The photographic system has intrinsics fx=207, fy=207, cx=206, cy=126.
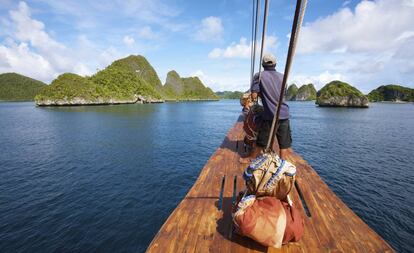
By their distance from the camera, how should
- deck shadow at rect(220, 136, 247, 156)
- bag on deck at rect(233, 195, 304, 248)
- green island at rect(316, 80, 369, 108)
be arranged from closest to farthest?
1. bag on deck at rect(233, 195, 304, 248)
2. deck shadow at rect(220, 136, 247, 156)
3. green island at rect(316, 80, 369, 108)

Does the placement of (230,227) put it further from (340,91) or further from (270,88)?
(340,91)

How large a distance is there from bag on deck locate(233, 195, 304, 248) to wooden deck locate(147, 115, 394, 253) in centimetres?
21

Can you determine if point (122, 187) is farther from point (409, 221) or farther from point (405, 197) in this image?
point (405, 197)

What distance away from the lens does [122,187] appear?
13.1 meters

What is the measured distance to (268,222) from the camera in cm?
305

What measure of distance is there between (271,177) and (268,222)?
66 cm

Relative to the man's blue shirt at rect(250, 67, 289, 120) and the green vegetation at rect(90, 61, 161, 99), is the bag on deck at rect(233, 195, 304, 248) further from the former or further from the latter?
the green vegetation at rect(90, 61, 161, 99)

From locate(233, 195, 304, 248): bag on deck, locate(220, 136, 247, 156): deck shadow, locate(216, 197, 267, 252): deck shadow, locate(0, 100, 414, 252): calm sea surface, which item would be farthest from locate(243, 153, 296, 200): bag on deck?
locate(0, 100, 414, 252): calm sea surface

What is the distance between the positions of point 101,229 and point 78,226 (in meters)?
1.11

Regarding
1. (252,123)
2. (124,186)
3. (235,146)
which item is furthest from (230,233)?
(124,186)

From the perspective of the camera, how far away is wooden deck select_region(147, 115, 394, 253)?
3.19 meters

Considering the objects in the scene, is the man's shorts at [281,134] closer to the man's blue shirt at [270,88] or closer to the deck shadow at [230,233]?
the man's blue shirt at [270,88]

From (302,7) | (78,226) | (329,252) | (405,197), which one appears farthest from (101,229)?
(405,197)

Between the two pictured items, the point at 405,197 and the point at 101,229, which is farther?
the point at 405,197
